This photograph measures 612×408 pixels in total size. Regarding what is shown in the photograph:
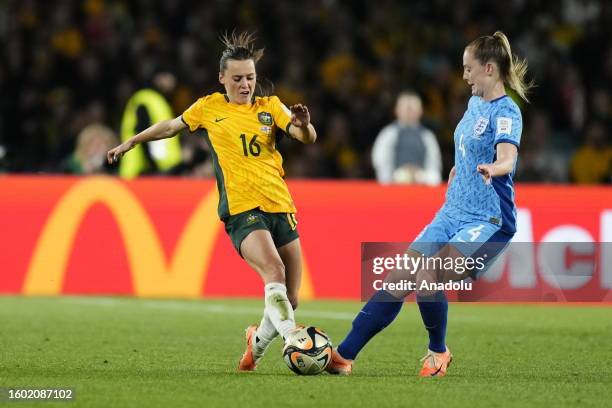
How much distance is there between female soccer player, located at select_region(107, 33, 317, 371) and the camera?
755cm

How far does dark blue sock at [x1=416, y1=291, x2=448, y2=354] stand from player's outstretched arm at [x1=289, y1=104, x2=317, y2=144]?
1.08 meters

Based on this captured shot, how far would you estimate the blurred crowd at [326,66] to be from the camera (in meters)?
→ 17.6

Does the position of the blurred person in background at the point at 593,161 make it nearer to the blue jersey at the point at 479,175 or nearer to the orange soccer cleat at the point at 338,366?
the blue jersey at the point at 479,175

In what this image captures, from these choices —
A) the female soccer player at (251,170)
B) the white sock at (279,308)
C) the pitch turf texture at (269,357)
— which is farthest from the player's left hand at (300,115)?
the pitch turf texture at (269,357)

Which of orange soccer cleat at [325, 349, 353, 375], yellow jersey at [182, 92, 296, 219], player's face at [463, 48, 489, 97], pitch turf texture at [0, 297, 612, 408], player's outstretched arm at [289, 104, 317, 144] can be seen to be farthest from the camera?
yellow jersey at [182, 92, 296, 219]

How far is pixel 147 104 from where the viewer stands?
14289 millimetres

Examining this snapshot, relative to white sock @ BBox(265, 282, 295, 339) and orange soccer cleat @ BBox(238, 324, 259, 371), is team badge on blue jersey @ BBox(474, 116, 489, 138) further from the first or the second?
orange soccer cleat @ BBox(238, 324, 259, 371)

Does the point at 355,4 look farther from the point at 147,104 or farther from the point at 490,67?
the point at 490,67

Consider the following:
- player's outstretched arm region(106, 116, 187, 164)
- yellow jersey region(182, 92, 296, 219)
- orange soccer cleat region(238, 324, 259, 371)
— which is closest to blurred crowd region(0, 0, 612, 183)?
player's outstretched arm region(106, 116, 187, 164)

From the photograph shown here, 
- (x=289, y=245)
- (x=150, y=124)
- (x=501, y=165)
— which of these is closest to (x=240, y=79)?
(x=289, y=245)

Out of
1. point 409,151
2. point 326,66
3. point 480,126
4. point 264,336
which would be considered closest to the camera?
point 480,126

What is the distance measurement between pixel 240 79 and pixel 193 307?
510cm

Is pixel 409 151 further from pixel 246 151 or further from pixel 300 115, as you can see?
pixel 300 115

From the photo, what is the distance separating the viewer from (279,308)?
291 inches
